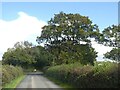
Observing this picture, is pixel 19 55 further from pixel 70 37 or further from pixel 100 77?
pixel 100 77

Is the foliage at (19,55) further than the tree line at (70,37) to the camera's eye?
Yes

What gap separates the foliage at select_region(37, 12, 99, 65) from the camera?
84.4 meters

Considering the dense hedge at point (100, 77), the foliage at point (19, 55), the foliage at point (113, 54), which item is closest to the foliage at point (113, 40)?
the foliage at point (113, 54)

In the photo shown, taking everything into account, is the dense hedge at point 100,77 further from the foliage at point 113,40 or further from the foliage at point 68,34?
the foliage at point 68,34

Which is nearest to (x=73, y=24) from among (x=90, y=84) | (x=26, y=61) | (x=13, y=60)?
(x=13, y=60)

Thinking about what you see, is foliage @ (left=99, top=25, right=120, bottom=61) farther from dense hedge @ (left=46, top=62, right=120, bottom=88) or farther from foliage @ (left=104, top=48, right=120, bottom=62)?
dense hedge @ (left=46, top=62, right=120, bottom=88)

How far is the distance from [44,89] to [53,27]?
51.4 m

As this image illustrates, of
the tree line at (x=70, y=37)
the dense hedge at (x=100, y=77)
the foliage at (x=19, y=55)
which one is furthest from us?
the foliage at (x=19, y=55)

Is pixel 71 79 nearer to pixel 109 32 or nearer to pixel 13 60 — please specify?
pixel 109 32

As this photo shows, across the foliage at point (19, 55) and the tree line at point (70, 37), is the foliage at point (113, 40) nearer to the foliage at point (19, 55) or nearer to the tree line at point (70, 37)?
the tree line at point (70, 37)

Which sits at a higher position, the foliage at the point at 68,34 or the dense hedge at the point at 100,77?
the foliage at the point at 68,34

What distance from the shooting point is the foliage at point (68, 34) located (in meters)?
84.4

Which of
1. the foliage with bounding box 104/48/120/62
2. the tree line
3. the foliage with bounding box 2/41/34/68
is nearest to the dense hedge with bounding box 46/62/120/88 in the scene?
the foliage with bounding box 104/48/120/62

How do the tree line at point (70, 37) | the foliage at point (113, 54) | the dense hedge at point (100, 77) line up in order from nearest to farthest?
the dense hedge at point (100, 77) → the foliage at point (113, 54) → the tree line at point (70, 37)
